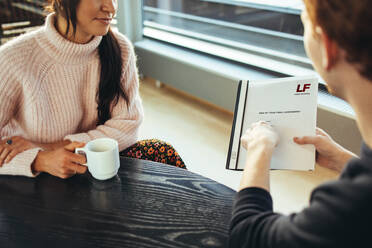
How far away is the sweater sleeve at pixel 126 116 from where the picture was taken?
4.13 ft

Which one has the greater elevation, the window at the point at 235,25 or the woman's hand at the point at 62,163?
the window at the point at 235,25

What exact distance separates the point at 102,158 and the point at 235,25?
7.69 feet

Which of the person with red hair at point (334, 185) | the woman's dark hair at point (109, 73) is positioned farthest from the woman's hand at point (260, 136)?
the woman's dark hair at point (109, 73)

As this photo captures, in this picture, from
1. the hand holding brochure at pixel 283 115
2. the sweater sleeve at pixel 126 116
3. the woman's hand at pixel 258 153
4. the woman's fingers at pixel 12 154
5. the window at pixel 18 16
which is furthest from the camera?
the window at pixel 18 16

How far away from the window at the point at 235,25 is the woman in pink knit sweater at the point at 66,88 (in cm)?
149

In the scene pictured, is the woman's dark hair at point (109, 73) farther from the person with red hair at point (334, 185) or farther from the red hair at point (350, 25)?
the red hair at point (350, 25)

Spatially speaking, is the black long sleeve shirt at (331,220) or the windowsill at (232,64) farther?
the windowsill at (232,64)

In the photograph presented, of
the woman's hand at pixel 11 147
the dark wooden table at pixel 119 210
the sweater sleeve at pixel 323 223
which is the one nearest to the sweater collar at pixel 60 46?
the woman's hand at pixel 11 147

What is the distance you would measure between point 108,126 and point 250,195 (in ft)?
2.37

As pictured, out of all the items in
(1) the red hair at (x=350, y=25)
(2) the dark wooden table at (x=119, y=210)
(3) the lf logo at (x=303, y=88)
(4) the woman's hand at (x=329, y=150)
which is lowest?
(2) the dark wooden table at (x=119, y=210)

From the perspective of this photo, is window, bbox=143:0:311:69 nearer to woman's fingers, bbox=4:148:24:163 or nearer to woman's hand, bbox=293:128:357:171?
woman's hand, bbox=293:128:357:171

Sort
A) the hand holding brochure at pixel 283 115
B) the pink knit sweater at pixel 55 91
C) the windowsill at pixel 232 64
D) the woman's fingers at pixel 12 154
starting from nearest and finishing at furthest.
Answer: the hand holding brochure at pixel 283 115 < the woman's fingers at pixel 12 154 < the pink knit sweater at pixel 55 91 < the windowsill at pixel 232 64

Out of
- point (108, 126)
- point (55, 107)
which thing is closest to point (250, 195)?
point (108, 126)

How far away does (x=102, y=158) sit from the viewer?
899 mm
